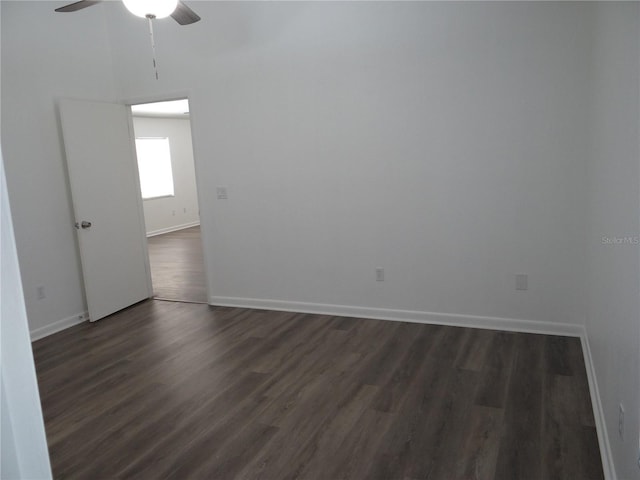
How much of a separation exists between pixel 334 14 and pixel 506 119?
1665 mm

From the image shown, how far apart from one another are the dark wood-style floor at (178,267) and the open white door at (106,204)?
0.44m

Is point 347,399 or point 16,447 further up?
point 16,447

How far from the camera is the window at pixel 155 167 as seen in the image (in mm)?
9484

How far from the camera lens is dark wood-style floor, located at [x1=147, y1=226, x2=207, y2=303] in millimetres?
5250

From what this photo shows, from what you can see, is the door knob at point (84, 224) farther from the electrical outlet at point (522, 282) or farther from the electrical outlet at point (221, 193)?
the electrical outlet at point (522, 282)

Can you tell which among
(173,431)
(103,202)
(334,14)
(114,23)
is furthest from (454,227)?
(114,23)

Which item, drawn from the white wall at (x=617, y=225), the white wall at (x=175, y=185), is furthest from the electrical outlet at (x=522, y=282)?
the white wall at (x=175, y=185)

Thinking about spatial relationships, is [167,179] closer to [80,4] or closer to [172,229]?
[172,229]

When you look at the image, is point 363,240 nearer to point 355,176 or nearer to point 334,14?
point 355,176

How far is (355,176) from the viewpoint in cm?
397

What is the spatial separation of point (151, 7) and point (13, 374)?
7.68 feet

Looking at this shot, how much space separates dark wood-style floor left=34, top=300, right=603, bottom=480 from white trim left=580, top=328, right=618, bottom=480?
0.15ft

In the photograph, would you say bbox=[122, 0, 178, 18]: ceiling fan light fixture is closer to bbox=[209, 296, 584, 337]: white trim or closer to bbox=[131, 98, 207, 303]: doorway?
bbox=[209, 296, 584, 337]: white trim

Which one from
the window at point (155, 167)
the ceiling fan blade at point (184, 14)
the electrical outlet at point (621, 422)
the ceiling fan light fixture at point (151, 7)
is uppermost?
the ceiling fan blade at point (184, 14)
